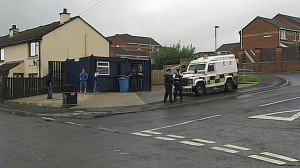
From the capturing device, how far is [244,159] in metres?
7.99

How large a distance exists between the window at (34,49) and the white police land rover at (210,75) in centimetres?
1510

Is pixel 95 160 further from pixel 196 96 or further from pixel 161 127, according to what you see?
pixel 196 96

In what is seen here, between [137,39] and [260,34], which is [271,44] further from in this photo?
[137,39]

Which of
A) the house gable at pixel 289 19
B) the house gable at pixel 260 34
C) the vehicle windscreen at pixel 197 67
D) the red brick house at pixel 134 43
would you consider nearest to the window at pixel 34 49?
the vehicle windscreen at pixel 197 67

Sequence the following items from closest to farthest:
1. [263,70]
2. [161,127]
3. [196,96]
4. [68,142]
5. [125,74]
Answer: [68,142] < [161,127] < [196,96] < [125,74] < [263,70]

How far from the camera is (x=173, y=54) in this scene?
200 feet

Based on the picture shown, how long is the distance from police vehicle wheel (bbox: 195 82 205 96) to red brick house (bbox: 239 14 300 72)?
27.5 meters

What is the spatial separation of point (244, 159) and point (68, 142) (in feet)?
15.9

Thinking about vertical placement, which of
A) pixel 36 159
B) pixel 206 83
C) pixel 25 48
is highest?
pixel 25 48

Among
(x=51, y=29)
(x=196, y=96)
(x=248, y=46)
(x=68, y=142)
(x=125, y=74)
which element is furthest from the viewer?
(x=248, y=46)

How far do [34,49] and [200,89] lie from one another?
680 inches

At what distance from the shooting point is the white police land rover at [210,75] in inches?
944

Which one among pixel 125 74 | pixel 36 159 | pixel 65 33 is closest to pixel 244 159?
pixel 36 159

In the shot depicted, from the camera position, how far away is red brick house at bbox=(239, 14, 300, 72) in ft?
160
